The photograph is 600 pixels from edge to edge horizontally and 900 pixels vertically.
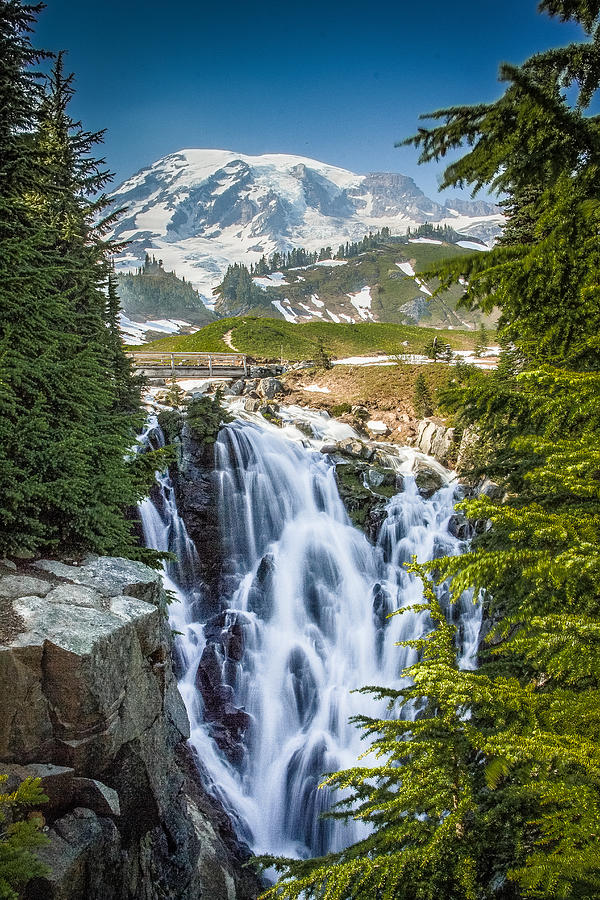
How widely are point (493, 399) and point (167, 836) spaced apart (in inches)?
367

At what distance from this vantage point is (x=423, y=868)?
280cm

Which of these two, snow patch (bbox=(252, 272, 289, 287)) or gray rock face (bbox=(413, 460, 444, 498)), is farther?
snow patch (bbox=(252, 272, 289, 287))

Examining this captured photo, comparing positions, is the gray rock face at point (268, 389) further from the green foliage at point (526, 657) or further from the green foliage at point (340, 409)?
the green foliage at point (526, 657)

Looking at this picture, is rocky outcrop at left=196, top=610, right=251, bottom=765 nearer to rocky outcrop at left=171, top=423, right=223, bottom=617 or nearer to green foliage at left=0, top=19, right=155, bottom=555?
rocky outcrop at left=171, top=423, right=223, bottom=617

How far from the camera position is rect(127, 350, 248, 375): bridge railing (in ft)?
122

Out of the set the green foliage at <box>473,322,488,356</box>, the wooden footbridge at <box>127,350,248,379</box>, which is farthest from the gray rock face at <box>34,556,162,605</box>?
the wooden footbridge at <box>127,350,248,379</box>

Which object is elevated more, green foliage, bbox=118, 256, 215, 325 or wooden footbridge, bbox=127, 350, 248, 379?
green foliage, bbox=118, 256, 215, 325

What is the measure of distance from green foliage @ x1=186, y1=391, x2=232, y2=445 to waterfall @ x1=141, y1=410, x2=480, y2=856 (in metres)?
0.50

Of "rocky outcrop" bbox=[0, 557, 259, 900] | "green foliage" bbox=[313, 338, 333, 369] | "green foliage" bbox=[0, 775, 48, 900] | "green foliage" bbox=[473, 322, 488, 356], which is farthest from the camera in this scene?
"green foliage" bbox=[313, 338, 333, 369]

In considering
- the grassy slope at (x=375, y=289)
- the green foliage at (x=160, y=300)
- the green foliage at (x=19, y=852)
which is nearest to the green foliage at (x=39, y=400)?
the green foliage at (x=19, y=852)

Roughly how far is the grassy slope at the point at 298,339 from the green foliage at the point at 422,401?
3486 cm

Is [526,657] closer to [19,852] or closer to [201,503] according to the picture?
[19,852]

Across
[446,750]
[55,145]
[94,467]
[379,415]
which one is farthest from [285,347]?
[446,750]

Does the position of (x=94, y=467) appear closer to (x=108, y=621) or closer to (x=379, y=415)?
(x=108, y=621)
